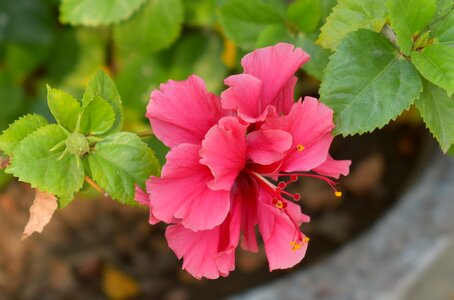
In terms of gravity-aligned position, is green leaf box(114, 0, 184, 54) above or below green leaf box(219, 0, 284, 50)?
below

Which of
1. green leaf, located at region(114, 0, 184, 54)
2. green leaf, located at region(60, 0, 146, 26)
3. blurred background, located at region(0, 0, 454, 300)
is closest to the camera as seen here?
green leaf, located at region(60, 0, 146, 26)

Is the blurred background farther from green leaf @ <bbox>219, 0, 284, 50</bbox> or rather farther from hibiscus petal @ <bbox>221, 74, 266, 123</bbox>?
hibiscus petal @ <bbox>221, 74, 266, 123</bbox>

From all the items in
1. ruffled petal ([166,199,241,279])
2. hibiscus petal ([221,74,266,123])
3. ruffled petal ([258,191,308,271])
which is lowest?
ruffled petal ([166,199,241,279])

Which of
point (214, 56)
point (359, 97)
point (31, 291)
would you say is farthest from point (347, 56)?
point (31, 291)

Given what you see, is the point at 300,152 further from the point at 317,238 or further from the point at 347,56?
the point at 317,238

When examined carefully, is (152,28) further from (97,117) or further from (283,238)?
(283,238)

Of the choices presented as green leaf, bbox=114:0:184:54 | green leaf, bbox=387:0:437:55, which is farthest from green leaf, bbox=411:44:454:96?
green leaf, bbox=114:0:184:54

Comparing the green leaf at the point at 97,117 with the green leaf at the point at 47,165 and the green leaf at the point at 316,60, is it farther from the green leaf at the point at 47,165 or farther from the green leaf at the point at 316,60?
the green leaf at the point at 316,60
